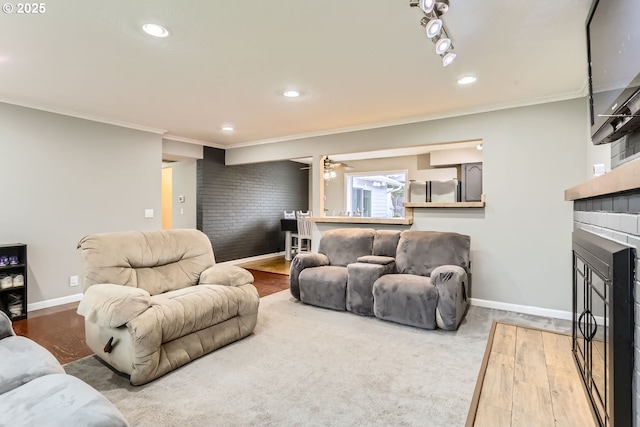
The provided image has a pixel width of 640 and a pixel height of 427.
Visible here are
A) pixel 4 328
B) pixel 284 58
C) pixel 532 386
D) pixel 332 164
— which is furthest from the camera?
pixel 332 164

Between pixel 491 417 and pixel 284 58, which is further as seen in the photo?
pixel 284 58

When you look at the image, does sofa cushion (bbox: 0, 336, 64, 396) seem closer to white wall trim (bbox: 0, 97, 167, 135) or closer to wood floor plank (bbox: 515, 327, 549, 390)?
wood floor plank (bbox: 515, 327, 549, 390)

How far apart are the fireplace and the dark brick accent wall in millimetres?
5559

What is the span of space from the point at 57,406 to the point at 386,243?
11.1 feet

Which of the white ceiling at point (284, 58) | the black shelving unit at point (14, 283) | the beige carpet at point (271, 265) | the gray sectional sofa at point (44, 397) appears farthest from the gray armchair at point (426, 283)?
the black shelving unit at point (14, 283)

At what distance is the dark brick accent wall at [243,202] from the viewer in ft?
20.0

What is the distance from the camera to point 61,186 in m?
3.93

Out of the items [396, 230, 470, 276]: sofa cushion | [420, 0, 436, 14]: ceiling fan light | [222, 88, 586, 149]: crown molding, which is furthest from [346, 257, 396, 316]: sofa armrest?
[420, 0, 436, 14]: ceiling fan light

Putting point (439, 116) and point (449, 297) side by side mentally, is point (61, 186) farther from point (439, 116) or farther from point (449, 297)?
point (439, 116)

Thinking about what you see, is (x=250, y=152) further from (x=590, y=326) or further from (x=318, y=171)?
(x=590, y=326)

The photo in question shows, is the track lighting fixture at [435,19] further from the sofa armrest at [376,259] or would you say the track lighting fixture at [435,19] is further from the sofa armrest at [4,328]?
the sofa armrest at [4,328]

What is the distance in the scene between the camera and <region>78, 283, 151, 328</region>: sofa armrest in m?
2.08

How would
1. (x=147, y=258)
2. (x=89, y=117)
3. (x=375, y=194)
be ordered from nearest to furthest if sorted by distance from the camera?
(x=147, y=258), (x=89, y=117), (x=375, y=194)

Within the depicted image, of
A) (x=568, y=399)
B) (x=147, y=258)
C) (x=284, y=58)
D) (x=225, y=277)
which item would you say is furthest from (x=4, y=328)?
(x=568, y=399)
